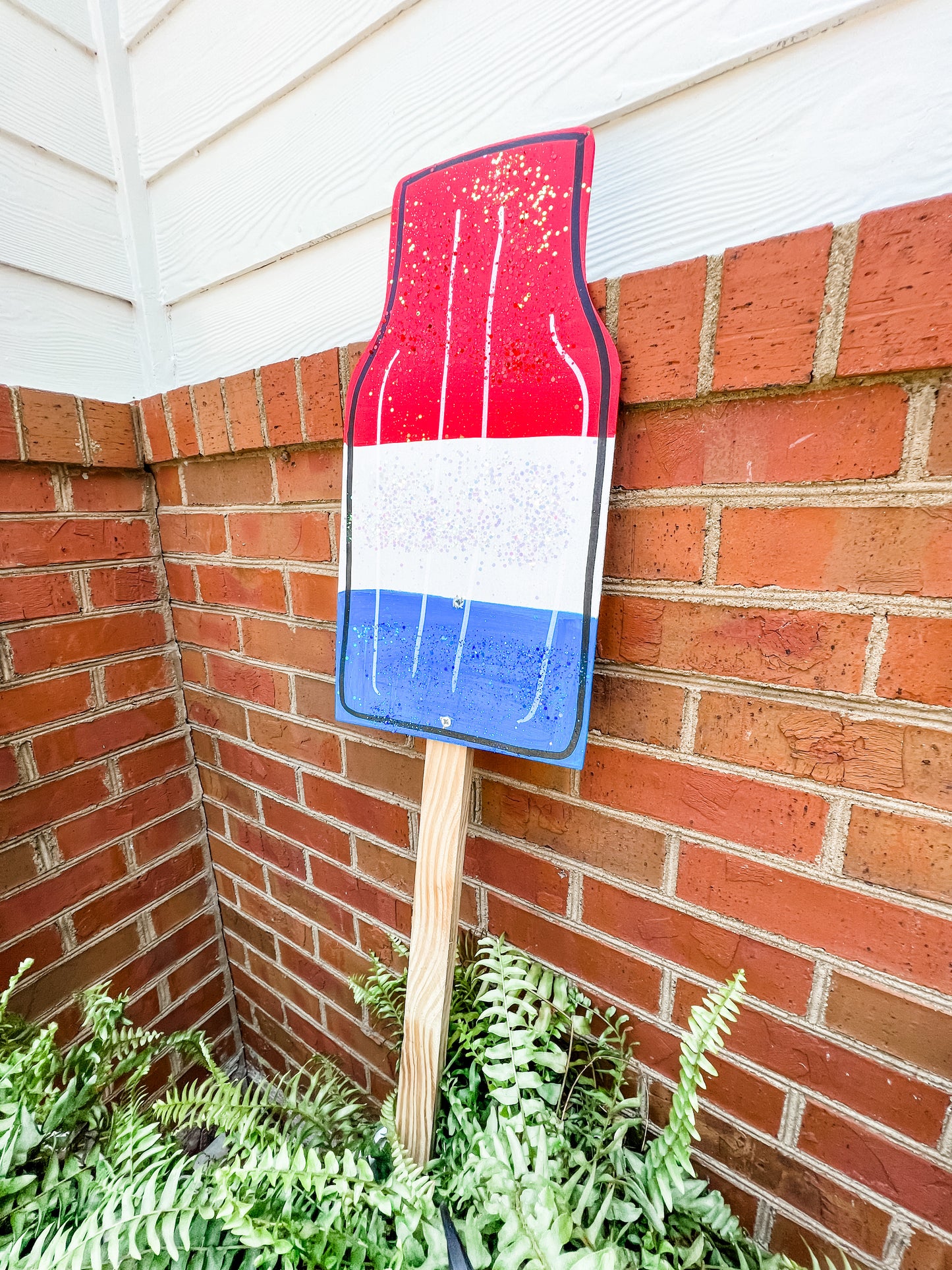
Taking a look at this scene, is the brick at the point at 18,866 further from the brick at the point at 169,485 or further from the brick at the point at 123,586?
the brick at the point at 169,485

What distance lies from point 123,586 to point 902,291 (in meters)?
1.44

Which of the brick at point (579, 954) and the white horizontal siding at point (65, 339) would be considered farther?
the white horizontal siding at point (65, 339)

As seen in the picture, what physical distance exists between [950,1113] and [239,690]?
134 centimetres

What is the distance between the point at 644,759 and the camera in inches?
29.7

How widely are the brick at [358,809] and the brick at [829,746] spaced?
60 cm

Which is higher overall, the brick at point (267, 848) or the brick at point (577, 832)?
the brick at point (577, 832)

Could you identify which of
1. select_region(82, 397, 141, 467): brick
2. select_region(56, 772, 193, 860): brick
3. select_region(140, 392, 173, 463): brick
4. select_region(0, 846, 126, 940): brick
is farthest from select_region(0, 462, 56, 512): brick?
select_region(0, 846, 126, 940): brick

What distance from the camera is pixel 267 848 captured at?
1332 millimetres

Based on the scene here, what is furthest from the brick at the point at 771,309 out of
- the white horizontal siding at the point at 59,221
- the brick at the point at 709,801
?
the white horizontal siding at the point at 59,221

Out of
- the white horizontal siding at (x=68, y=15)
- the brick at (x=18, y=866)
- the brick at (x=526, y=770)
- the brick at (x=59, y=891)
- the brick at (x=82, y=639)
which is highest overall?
the white horizontal siding at (x=68, y=15)

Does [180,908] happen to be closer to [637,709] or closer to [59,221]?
[637,709]

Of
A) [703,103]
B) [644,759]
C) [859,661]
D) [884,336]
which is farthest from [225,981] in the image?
[703,103]

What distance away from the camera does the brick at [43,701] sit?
3.50 feet

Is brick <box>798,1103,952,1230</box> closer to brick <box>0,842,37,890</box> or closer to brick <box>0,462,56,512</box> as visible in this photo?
brick <box>0,842,37,890</box>
